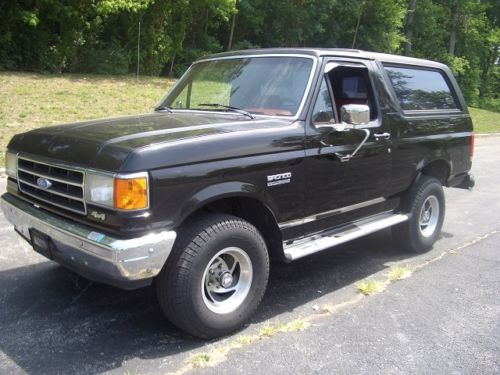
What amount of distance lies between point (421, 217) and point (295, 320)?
2.39 metres

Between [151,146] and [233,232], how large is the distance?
0.81m

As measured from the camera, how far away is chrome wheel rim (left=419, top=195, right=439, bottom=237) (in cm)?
573

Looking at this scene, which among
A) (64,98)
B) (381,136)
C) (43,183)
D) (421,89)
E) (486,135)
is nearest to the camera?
(43,183)

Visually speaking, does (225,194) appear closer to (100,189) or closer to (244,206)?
(244,206)

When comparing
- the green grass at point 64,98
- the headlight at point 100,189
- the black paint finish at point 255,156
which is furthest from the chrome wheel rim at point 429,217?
the green grass at point 64,98

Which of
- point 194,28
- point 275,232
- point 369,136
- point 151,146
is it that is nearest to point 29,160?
point 151,146

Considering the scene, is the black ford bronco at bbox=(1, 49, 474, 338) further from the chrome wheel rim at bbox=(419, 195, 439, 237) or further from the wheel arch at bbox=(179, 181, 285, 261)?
the chrome wheel rim at bbox=(419, 195, 439, 237)

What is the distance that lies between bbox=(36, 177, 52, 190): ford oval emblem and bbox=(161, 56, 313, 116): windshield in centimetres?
151

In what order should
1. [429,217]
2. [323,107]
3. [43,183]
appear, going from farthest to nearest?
[429,217] < [323,107] < [43,183]

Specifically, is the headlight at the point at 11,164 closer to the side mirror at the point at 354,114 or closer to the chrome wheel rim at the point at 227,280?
the chrome wheel rim at the point at 227,280

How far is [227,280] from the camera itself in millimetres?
3664

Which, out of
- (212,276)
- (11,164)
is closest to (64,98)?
(11,164)

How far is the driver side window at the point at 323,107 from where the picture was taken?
13.7ft

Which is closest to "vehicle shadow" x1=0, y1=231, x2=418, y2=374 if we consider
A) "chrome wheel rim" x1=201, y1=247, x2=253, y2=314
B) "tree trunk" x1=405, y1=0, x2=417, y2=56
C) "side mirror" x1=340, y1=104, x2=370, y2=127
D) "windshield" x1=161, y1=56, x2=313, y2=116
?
"chrome wheel rim" x1=201, y1=247, x2=253, y2=314
